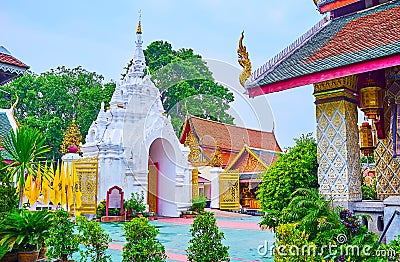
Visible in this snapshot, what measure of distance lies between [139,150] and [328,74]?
11.8 meters

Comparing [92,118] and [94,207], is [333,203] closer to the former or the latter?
[94,207]

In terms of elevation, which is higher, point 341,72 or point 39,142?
point 341,72

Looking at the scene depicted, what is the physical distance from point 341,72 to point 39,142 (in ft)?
19.5

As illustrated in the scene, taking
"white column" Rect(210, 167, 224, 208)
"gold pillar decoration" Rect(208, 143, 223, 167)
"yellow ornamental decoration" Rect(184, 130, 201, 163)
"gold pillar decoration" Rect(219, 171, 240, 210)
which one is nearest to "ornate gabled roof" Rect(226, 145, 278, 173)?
"gold pillar decoration" Rect(208, 143, 223, 167)

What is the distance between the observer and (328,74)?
6484mm

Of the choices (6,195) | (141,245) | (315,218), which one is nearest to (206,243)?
(141,245)

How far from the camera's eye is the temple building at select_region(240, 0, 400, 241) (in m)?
6.38

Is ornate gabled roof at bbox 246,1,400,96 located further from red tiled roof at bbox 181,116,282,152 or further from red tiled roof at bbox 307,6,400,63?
red tiled roof at bbox 181,116,282,152

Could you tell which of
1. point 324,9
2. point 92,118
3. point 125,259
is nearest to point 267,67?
point 324,9

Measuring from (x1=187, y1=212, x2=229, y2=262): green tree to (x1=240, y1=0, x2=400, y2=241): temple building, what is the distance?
81.8 inches

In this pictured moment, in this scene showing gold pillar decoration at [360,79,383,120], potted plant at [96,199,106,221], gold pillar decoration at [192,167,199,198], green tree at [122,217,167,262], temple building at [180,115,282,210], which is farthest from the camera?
temple building at [180,115,282,210]

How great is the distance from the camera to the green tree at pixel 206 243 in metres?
6.11

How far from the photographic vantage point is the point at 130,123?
1770 cm

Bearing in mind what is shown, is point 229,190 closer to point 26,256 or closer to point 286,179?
point 286,179
